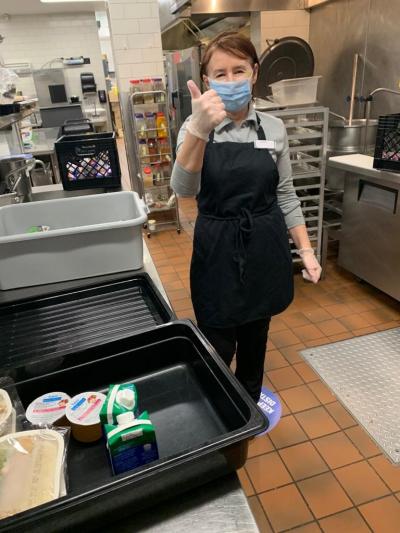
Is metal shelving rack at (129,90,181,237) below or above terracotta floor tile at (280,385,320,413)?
above

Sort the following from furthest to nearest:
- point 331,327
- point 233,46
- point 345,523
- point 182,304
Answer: point 182,304 → point 331,327 → point 345,523 → point 233,46

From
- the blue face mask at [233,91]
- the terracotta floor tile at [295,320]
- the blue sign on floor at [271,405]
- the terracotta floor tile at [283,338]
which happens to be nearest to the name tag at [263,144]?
the blue face mask at [233,91]

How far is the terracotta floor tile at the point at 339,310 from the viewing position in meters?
2.52

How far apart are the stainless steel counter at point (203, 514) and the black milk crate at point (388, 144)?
2.05m

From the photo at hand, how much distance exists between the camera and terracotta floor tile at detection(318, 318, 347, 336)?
7.76 feet

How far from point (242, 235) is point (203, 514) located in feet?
2.78

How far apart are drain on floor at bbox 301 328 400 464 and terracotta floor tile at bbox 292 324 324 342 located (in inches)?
4.1

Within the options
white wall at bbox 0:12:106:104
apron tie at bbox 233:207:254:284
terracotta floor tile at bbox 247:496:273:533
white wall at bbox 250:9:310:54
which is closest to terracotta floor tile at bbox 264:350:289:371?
terracotta floor tile at bbox 247:496:273:533

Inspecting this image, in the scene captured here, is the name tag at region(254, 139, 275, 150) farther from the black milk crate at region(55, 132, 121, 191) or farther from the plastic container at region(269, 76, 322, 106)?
the plastic container at region(269, 76, 322, 106)

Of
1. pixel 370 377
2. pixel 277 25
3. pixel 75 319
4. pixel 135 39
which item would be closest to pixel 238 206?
pixel 75 319

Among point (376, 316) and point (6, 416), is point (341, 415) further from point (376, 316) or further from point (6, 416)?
point (6, 416)

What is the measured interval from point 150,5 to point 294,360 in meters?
3.44

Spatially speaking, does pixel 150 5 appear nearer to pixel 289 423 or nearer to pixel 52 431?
pixel 289 423

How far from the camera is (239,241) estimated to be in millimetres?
1280
